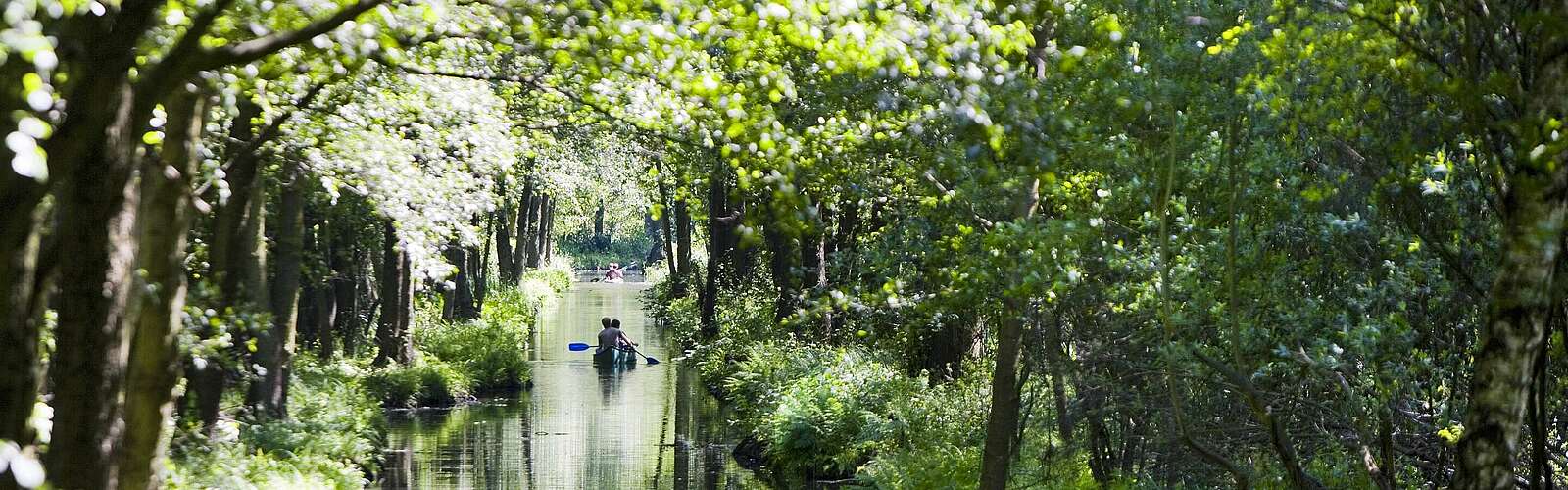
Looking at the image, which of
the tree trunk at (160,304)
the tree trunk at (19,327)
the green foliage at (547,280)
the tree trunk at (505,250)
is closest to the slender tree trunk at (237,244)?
the tree trunk at (160,304)

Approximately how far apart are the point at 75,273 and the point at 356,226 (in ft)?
58.5

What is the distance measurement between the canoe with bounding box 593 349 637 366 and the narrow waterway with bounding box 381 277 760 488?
207 mm

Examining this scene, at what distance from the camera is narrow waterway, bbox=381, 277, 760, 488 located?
59.1 feet

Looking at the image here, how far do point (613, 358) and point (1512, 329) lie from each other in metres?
27.5

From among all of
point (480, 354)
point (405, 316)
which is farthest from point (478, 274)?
point (405, 316)

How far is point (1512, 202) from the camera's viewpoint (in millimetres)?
5660

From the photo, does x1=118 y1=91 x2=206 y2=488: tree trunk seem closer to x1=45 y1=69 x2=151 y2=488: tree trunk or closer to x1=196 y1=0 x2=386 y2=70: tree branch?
x1=45 y1=69 x2=151 y2=488: tree trunk

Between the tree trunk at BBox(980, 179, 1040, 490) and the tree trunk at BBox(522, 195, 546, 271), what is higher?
the tree trunk at BBox(522, 195, 546, 271)

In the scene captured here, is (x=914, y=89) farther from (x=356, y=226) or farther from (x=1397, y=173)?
(x=356, y=226)

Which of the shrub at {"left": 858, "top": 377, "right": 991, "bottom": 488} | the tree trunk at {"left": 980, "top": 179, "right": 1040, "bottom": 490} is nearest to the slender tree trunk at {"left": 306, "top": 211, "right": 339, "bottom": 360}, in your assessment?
the shrub at {"left": 858, "top": 377, "right": 991, "bottom": 488}

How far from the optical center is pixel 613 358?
3228cm

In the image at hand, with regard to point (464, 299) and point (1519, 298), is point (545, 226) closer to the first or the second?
point (464, 299)

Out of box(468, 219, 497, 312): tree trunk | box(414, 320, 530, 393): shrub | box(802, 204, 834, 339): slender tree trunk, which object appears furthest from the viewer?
box(468, 219, 497, 312): tree trunk

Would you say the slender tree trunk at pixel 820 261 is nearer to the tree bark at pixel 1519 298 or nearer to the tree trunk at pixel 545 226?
the tree bark at pixel 1519 298
